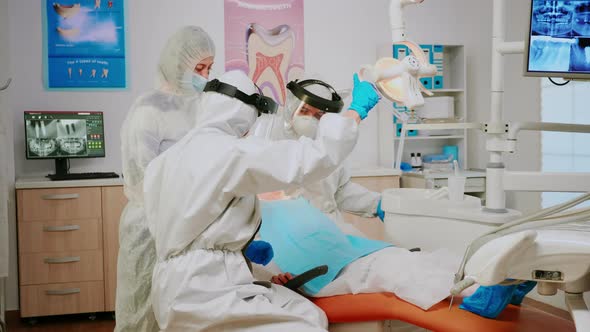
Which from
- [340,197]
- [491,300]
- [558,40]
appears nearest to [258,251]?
[491,300]

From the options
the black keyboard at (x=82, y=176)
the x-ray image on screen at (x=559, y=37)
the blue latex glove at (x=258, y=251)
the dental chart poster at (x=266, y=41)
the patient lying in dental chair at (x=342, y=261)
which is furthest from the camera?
the dental chart poster at (x=266, y=41)

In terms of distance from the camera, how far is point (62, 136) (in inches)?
145

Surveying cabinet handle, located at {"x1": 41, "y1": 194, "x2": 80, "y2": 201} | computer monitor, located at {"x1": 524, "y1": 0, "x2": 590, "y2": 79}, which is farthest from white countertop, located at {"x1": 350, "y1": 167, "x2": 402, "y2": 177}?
computer monitor, located at {"x1": 524, "y1": 0, "x2": 590, "y2": 79}

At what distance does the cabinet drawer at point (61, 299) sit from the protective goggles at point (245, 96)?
2.23 meters

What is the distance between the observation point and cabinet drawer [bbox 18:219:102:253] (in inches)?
135

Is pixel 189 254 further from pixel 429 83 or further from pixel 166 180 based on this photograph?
pixel 429 83

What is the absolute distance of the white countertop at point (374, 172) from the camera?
4.03 meters

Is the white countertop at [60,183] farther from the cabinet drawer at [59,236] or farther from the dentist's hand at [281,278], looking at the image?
the dentist's hand at [281,278]

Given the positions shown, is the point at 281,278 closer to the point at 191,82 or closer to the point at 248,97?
the point at 248,97

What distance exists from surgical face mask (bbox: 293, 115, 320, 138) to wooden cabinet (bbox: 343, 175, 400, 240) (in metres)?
1.93

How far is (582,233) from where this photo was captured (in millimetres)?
1172

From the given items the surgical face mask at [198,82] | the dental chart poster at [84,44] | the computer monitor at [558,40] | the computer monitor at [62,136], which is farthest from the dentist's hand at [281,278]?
the dental chart poster at [84,44]

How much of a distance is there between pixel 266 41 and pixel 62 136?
1621 mm

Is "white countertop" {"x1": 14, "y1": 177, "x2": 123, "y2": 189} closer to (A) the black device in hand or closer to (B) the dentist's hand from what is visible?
(B) the dentist's hand
